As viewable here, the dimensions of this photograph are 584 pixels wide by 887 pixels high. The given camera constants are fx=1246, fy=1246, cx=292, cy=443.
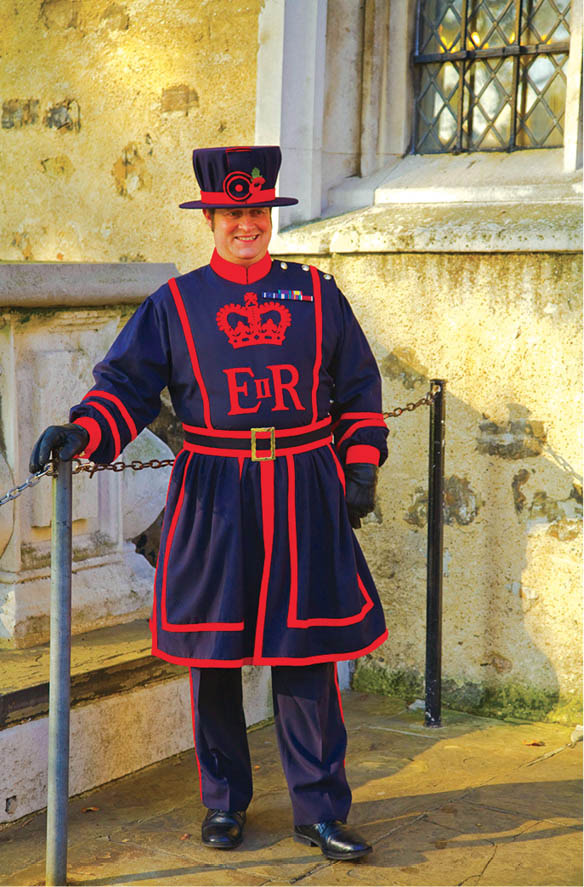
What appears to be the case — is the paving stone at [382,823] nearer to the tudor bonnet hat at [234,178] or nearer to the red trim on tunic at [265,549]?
the red trim on tunic at [265,549]

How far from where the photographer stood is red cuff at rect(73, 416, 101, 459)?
2.88 meters

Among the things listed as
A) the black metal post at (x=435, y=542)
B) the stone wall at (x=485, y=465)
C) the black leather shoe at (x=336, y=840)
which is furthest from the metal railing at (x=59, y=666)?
the stone wall at (x=485, y=465)

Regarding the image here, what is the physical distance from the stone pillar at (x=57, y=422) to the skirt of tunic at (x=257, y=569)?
0.68 m

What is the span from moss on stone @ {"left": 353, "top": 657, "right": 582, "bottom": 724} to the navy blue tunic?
1.25 m

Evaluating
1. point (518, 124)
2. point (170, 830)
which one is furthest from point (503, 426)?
point (170, 830)

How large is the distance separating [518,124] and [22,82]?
2328mm

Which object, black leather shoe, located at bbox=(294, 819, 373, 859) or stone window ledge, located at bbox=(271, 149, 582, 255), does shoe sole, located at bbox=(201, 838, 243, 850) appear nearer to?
black leather shoe, located at bbox=(294, 819, 373, 859)

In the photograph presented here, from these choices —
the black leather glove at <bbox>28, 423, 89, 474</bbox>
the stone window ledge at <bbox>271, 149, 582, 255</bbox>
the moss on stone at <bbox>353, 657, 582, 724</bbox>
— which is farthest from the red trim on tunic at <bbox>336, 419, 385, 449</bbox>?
the moss on stone at <bbox>353, 657, 582, 724</bbox>

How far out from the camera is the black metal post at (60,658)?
9.31 ft

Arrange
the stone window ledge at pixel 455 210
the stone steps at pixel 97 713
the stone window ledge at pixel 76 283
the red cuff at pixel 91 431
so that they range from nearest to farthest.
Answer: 1. the red cuff at pixel 91 431
2. the stone steps at pixel 97 713
3. the stone window ledge at pixel 76 283
4. the stone window ledge at pixel 455 210

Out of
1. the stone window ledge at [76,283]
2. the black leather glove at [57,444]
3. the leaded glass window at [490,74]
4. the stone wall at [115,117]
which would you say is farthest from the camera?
the stone wall at [115,117]

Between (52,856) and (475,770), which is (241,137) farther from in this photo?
(52,856)

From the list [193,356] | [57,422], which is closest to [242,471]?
[193,356]

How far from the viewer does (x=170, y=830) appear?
3271 mm
